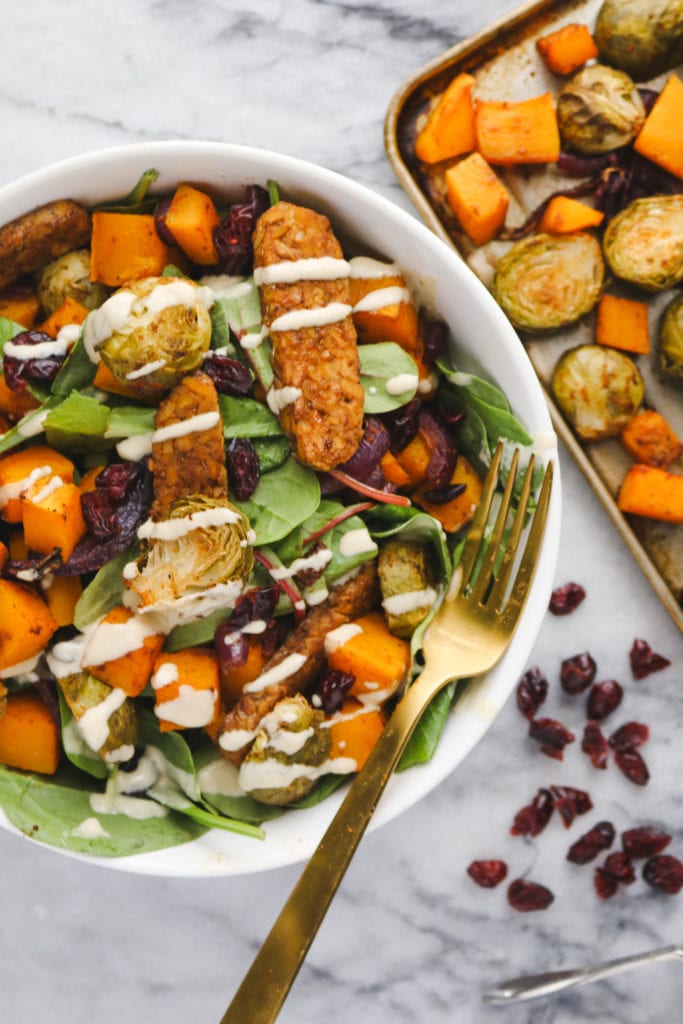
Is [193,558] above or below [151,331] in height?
below

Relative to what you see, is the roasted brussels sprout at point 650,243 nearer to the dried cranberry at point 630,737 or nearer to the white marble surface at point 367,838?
the white marble surface at point 367,838

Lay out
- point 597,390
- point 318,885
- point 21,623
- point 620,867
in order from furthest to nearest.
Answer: point 620,867 < point 597,390 < point 21,623 < point 318,885

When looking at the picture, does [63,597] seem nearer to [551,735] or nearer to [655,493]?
[551,735]

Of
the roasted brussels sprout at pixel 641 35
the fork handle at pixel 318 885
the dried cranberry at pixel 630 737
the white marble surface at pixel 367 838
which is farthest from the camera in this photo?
the dried cranberry at pixel 630 737

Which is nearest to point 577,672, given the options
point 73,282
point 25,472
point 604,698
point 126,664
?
point 604,698

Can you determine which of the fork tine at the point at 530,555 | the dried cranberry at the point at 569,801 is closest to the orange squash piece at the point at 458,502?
the fork tine at the point at 530,555

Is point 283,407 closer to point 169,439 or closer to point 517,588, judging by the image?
point 169,439

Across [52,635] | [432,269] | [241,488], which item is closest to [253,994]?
[52,635]
